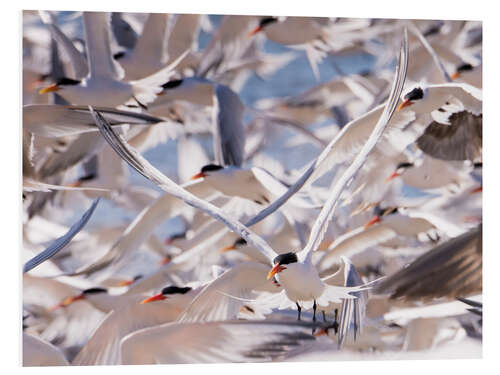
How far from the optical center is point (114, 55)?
8.23 feet

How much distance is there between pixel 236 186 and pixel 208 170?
108 mm

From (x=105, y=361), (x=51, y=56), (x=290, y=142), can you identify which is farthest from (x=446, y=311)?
(x=51, y=56)

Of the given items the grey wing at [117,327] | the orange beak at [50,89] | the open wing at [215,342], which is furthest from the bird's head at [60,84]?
the open wing at [215,342]

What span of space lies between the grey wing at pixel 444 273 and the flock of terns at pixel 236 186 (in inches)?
51.0

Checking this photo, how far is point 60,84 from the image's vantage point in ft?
8.08

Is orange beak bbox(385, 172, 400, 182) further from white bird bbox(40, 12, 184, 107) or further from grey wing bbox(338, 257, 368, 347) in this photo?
white bird bbox(40, 12, 184, 107)

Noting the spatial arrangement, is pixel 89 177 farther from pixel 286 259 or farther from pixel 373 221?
pixel 373 221

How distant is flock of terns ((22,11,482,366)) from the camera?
2.45 m

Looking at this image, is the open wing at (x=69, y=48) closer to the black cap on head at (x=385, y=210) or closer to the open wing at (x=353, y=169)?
the open wing at (x=353, y=169)

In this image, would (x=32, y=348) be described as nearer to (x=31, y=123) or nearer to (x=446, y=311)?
(x=31, y=123)

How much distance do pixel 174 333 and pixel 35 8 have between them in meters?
1.14

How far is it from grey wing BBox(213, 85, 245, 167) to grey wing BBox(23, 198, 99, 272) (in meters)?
0.45

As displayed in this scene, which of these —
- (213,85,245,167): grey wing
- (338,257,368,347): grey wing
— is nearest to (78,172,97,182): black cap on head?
(213,85,245,167): grey wing

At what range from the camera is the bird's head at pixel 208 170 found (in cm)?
255
